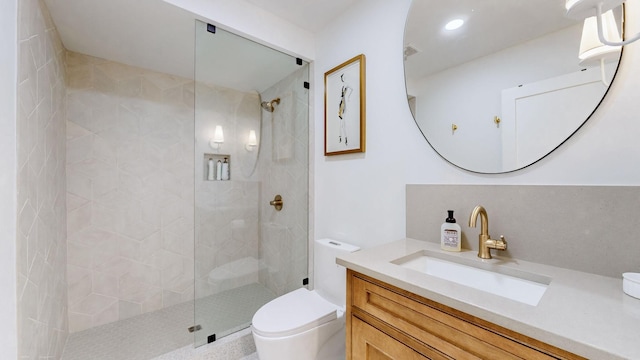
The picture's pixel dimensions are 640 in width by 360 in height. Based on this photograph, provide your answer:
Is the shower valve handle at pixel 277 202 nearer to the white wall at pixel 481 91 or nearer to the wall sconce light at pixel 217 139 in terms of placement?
the wall sconce light at pixel 217 139

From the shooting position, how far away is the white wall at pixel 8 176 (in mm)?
898

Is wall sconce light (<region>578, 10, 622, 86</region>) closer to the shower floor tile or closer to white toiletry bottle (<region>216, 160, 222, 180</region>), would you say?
white toiletry bottle (<region>216, 160, 222, 180</region>)

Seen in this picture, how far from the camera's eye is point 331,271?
1.62m

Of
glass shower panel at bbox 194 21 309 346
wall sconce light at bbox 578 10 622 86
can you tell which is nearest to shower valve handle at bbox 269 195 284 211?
glass shower panel at bbox 194 21 309 346

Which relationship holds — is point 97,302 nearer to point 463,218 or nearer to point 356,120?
point 356,120

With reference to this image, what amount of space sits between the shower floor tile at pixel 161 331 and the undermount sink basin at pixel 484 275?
1.26m

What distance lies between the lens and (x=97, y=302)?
2.05 metres

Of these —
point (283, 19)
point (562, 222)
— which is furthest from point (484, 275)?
point (283, 19)

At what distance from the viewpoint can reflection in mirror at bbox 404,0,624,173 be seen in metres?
0.91

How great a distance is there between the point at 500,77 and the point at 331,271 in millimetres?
1338

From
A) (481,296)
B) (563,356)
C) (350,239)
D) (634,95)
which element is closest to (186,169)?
(350,239)

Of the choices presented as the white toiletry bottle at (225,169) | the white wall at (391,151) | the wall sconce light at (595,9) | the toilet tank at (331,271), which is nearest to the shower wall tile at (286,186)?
the white wall at (391,151)

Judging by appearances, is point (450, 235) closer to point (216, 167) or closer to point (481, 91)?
point (481, 91)

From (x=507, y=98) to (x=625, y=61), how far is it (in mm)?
320
